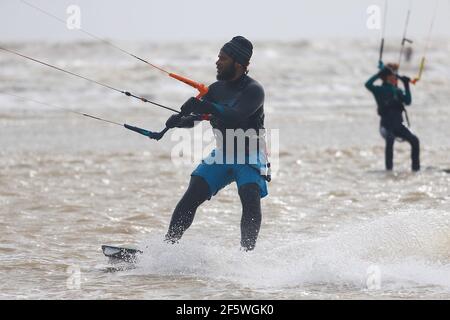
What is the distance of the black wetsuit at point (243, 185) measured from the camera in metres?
7.91

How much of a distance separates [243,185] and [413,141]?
7541 millimetres

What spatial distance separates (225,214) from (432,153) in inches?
284

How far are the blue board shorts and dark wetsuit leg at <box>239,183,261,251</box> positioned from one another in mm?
55

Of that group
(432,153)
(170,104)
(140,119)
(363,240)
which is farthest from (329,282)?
(170,104)

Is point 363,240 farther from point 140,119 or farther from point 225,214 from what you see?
point 140,119

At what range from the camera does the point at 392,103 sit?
14852mm

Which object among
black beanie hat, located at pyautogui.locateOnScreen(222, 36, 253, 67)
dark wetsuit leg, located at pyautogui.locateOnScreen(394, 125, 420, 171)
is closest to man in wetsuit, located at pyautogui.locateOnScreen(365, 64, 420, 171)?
dark wetsuit leg, located at pyautogui.locateOnScreen(394, 125, 420, 171)

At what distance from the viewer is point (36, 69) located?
3950cm

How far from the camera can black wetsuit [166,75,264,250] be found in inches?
311

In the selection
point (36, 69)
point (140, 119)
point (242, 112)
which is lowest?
point (242, 112)

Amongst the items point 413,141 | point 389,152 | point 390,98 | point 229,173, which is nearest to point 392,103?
Answer: point 390,98

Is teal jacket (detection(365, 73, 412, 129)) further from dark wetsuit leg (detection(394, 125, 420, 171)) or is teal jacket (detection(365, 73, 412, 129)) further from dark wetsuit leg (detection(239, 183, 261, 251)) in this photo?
dark wetsuit leg (detection(239, 183, 261, 251))

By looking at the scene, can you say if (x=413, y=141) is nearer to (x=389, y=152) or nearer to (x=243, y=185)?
(x=389, y=152)
